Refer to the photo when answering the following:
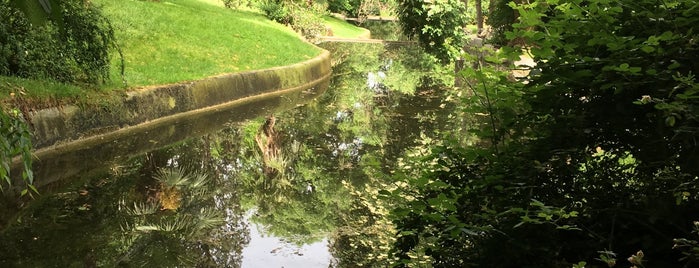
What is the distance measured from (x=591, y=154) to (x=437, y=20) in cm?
1653

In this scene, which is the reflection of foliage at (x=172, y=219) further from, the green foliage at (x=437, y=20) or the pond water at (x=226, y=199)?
the green foliage at (x=437, y=20)

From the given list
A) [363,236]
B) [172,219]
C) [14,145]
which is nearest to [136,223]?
[172,219]

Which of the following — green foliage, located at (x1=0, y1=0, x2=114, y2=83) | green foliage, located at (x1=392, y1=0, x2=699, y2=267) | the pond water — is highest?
green foliage, located at (x1=392, y1=0, x2=699, y2=267)

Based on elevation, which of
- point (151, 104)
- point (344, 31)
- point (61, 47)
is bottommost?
point (344, 31)

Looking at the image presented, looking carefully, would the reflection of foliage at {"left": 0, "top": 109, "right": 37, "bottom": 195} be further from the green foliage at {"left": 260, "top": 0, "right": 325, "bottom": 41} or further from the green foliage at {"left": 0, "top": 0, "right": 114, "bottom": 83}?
the green foliage at {"left": 260, "top": 0, "right": 325, "bottom": 41}

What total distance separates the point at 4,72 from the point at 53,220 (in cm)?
373

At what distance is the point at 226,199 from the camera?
680 cm

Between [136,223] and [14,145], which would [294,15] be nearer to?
[136,223]

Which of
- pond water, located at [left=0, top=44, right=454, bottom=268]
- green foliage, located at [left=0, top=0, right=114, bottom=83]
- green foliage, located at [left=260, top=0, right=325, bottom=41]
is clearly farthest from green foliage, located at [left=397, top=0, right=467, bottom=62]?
green foliage, located at [left=0, top=0, right=114, bottom=83]

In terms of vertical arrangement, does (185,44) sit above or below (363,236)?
below

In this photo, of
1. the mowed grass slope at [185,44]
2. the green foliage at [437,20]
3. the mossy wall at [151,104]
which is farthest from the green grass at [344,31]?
the mossy wall at [151,104]

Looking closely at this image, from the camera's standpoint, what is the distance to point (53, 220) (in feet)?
19.0

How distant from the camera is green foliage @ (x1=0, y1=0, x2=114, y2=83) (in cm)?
834

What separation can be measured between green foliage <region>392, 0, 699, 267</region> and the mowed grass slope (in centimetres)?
932
